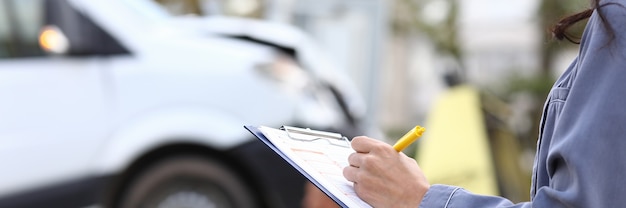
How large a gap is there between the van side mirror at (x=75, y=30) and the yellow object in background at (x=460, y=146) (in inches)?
63.3

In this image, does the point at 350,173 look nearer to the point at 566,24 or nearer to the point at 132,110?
the point at 566,24

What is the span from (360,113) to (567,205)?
477 cm

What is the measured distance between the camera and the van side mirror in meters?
5.14

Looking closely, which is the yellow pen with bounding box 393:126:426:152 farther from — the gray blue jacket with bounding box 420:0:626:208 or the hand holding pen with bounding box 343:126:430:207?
the gray blue jacket with bounding box 420:0:626:208

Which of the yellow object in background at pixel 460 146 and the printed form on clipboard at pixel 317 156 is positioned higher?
the printed form on clipboard at pixel 317 156

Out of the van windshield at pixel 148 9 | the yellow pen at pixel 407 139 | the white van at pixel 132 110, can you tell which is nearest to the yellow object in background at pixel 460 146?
the white van at pixel 132 110

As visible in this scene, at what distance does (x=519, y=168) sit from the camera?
19.4ft

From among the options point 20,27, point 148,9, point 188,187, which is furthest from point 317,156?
point 148,9

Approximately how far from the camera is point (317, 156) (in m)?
1.64

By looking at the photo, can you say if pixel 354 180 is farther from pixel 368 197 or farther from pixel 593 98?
pixel 593 98

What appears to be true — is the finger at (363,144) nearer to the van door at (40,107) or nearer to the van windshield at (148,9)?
the van door at (40,107)

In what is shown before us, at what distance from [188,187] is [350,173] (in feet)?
12.5

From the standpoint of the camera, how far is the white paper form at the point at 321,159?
1.55 meters

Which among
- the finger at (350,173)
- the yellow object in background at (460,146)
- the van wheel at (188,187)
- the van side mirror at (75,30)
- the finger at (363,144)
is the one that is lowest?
the van wheel at (188,187)
